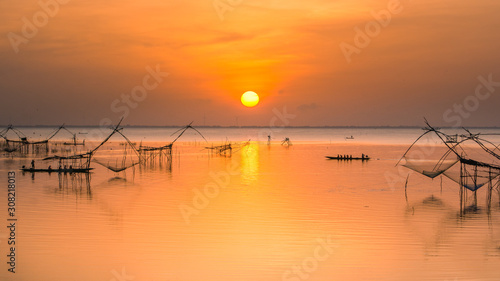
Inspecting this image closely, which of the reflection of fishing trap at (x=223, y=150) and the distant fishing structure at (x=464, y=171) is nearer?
the distant fishing structure at (x=464, y=171)

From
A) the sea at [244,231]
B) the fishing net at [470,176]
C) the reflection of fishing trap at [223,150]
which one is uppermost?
the reflection of fishing trap at [223,150]

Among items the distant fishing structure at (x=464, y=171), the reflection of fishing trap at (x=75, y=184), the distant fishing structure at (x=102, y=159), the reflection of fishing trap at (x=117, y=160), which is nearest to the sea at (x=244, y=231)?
the reflection of fishing trap at (x=75, y=184)

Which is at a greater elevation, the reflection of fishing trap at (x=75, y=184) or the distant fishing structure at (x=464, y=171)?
the distant fishing structure at (x=464, y=171)

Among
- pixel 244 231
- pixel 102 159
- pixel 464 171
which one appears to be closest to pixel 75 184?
pixel 244 231

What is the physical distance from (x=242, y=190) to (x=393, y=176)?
960 cm

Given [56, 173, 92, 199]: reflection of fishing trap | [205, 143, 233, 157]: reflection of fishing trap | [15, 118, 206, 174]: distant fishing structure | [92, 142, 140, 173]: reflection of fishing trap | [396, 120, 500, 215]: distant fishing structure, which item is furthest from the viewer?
[205, 143, 233, 157]: reflection of fishing trap

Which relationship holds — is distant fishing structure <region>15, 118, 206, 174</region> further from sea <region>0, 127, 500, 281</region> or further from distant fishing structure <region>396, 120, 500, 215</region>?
distant fishing structure <region>396, 120, 500, 215</region>

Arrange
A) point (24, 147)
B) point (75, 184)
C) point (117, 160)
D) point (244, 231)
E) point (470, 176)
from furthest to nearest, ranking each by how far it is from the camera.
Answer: point (24, 147) → point (117, 160) → point (75, 184) → point (470, 176) → point (244, 231)

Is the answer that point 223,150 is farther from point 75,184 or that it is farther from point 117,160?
point 75,184

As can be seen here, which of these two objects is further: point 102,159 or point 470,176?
point 102,159

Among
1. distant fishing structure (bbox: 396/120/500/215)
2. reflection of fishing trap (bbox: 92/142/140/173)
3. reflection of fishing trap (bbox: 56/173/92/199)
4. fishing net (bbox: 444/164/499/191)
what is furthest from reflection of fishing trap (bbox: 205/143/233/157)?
fishing net (bbox: 444/164/499/191)

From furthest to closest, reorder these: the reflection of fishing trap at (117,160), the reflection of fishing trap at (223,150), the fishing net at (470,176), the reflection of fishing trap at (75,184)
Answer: the reflection of fishing trap at (223,150) → the reflection of fishing trap at (117,160) → the reflection of fishing trap at (75,184) → the fishing net at (470,176)

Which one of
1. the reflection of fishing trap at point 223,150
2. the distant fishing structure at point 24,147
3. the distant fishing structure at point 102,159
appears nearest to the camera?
the distant fishing structure at point 102,159

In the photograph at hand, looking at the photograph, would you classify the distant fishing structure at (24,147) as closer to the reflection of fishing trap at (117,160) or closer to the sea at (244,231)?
the reflection of fishing trap at (117,160)
